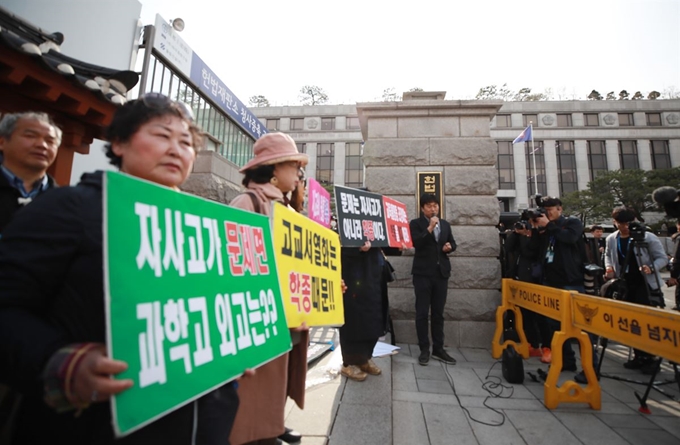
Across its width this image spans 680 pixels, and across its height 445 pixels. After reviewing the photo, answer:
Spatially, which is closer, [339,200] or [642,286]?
[339,200]

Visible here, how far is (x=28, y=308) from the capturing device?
769 millimetres

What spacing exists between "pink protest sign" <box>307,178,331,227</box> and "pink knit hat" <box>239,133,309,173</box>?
37.5 inches

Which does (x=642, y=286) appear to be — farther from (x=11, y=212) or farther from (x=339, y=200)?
(x=11, y=212)

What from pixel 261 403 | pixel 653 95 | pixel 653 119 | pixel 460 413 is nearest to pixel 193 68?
pixel 261 403

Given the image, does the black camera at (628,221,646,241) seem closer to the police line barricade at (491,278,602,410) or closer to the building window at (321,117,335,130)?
the police line barricade at (491,278,602,410)

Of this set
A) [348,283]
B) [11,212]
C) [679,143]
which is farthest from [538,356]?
[679,143]

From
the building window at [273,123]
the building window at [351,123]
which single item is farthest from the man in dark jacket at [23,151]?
the building window at [273,123]

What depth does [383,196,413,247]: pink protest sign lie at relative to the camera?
389 cm

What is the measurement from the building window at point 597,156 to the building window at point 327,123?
26.7m

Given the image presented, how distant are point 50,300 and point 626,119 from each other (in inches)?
1779

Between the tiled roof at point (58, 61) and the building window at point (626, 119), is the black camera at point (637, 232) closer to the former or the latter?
the tiled roof at point (58, 61)

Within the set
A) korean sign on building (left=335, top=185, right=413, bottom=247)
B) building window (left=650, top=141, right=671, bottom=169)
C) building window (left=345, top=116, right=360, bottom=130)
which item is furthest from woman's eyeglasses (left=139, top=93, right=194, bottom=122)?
building window (left=650, top=141, right=671, bottom=169)

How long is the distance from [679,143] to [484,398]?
44.3 meters

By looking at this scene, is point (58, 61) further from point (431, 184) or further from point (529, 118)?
point (529, 118)
